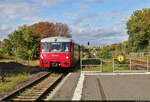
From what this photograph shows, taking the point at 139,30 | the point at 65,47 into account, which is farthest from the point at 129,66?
the point at 139,30

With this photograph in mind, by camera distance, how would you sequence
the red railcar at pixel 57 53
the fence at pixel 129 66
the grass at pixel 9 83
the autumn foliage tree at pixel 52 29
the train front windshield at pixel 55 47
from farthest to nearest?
the autumn foliage tree at pixel 52 29, the train front windshield at pixel 55 47, the red railcar at pixel 57 53, the fence at pixel 129 66, the grass at pixel 9 83

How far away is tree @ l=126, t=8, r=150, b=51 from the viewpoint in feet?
173

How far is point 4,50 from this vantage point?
1609 inches

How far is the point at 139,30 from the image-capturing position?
182 feet

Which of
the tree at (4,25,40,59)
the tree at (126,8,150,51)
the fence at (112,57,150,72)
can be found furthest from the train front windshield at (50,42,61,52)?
the tree at (126,8,150,51)

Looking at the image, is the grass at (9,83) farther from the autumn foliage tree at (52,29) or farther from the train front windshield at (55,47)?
the autumn foliage tree at (52,29)

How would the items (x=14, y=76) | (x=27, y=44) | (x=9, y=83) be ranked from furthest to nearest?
1. (x=27, y=44)
2. (x=14, y=76)
3. (x=9, y=83)

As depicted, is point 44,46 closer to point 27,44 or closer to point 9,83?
point 9,83

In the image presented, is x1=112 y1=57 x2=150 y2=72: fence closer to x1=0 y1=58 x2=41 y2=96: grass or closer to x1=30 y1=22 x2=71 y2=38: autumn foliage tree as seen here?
x1=0 y1=58 x2=41 y2=96: grass

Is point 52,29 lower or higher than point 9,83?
higher

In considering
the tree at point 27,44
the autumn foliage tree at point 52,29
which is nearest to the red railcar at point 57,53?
the tree at point 27,44

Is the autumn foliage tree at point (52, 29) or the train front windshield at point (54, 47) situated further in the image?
the autumn foliage tree at point (52, 29)

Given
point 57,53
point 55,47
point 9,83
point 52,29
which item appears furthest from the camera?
point 52,29

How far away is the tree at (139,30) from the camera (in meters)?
52.8
